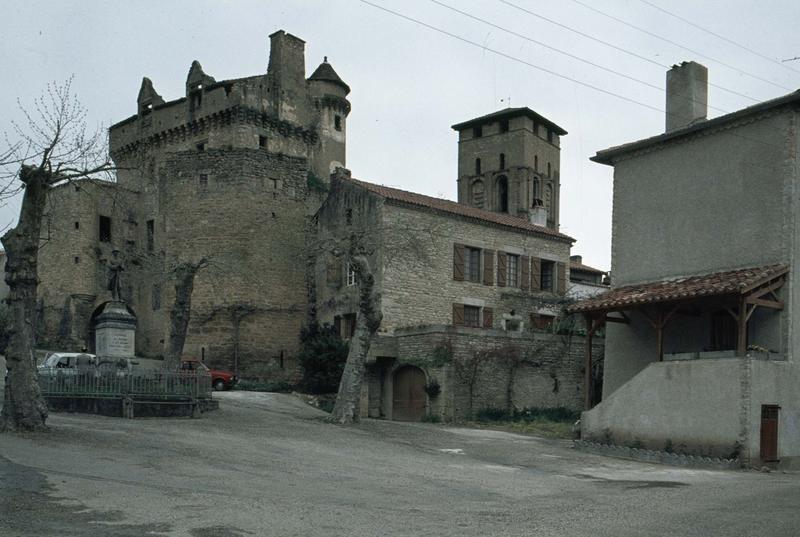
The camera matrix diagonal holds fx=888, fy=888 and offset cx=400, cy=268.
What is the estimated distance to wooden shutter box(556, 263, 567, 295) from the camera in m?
39.9

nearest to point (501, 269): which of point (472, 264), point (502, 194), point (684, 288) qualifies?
point (472, 264)

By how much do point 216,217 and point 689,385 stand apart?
88.0 ft

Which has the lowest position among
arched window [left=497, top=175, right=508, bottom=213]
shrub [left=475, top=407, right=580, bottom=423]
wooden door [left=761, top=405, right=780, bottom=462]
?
shrub [left=475, top=407, right=580, bottom=423]

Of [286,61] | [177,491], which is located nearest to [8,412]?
[177,491]

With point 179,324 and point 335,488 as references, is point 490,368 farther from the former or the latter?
point 335,488

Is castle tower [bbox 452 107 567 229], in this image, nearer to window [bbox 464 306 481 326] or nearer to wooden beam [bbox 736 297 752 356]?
window [bbox 464 306 481 326]

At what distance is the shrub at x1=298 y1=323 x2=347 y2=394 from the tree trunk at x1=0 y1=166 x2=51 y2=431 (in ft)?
57.8

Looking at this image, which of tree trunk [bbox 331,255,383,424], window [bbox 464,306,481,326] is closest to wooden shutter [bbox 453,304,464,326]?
window [bbox 464,306,481,326]

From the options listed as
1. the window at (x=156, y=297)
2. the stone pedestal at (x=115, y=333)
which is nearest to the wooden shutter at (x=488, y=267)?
the stone pedestal at (x=115, y=333)

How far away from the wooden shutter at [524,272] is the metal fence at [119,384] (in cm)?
1886

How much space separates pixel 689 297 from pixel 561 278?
18801 millimetres

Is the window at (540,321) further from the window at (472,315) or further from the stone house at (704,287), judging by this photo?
the stone house at (704,287)

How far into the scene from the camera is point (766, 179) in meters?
22.2

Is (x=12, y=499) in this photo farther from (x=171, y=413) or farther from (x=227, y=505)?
(x=171, y=413)
